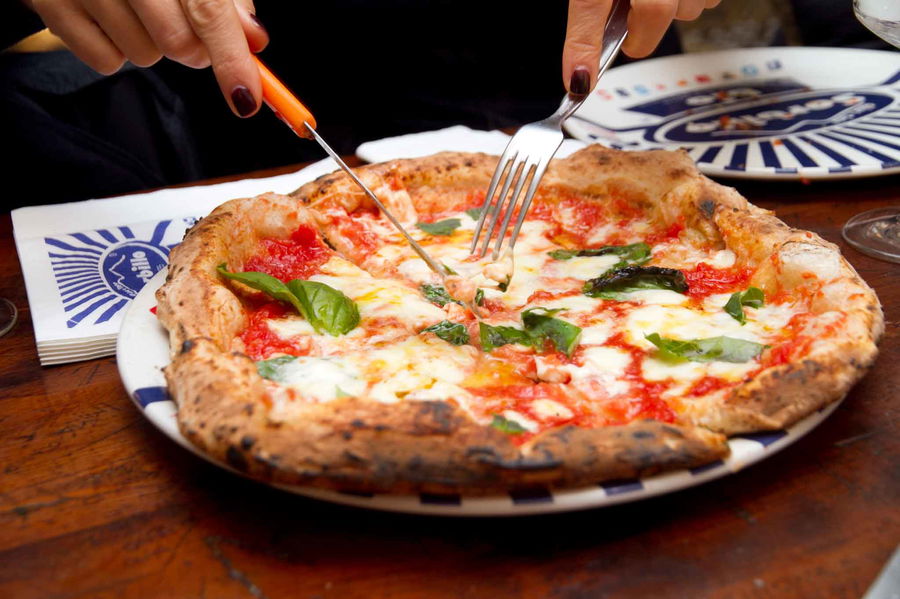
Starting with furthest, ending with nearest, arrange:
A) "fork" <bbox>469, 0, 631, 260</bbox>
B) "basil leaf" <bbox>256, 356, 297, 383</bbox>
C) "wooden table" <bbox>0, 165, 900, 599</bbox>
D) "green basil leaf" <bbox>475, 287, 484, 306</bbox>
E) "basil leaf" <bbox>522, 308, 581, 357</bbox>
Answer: "fork" <bbox>469, 0, 631, 260</bbox> → "green basil leaf" <bbox>475, 287, 484, 306</bbox> → "basil leaf" <bbox>522, 308, 581, 357</bbox> → "basil leaf" <bbox>256, 356, 297, 383</bbox> → "wooden table" <bbox>0, 165, 900, 599</bbox>

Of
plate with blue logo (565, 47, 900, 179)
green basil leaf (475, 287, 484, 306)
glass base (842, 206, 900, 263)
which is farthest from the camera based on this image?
plate with blue logo (565, 47, 900, 179)

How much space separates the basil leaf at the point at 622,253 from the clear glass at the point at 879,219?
0.59 m

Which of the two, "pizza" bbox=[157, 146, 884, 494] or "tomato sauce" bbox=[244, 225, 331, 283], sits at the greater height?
"pizza" bbox=[157, 146, 884, 494]

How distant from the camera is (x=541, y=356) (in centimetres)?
159

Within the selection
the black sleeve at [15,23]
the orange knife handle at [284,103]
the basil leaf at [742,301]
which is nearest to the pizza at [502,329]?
the basil leaf at [742,301]

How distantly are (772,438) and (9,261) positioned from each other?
6.74ft

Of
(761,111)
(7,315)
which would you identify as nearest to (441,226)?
A: (7,315)

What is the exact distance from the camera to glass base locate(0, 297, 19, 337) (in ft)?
6.52

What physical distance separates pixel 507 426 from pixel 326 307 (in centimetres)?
51

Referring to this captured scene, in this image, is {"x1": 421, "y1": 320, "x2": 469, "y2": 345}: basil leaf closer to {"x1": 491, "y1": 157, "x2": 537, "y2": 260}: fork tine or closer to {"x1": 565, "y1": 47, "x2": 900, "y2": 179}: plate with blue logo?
{"x1": 491, "y1": 157, "x2": 537, "y2": 260}: fork tine

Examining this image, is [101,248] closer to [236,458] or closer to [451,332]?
[451,332]

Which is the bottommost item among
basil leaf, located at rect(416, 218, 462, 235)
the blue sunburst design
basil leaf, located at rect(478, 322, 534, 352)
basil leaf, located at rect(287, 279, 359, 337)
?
the blue sunburst design

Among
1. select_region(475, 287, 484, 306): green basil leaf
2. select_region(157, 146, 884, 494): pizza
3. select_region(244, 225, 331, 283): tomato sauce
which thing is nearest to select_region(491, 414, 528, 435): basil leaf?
select_region(157, 146, 884, 494): pizza

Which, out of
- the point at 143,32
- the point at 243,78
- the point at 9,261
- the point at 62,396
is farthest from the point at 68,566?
the point at 9,261
